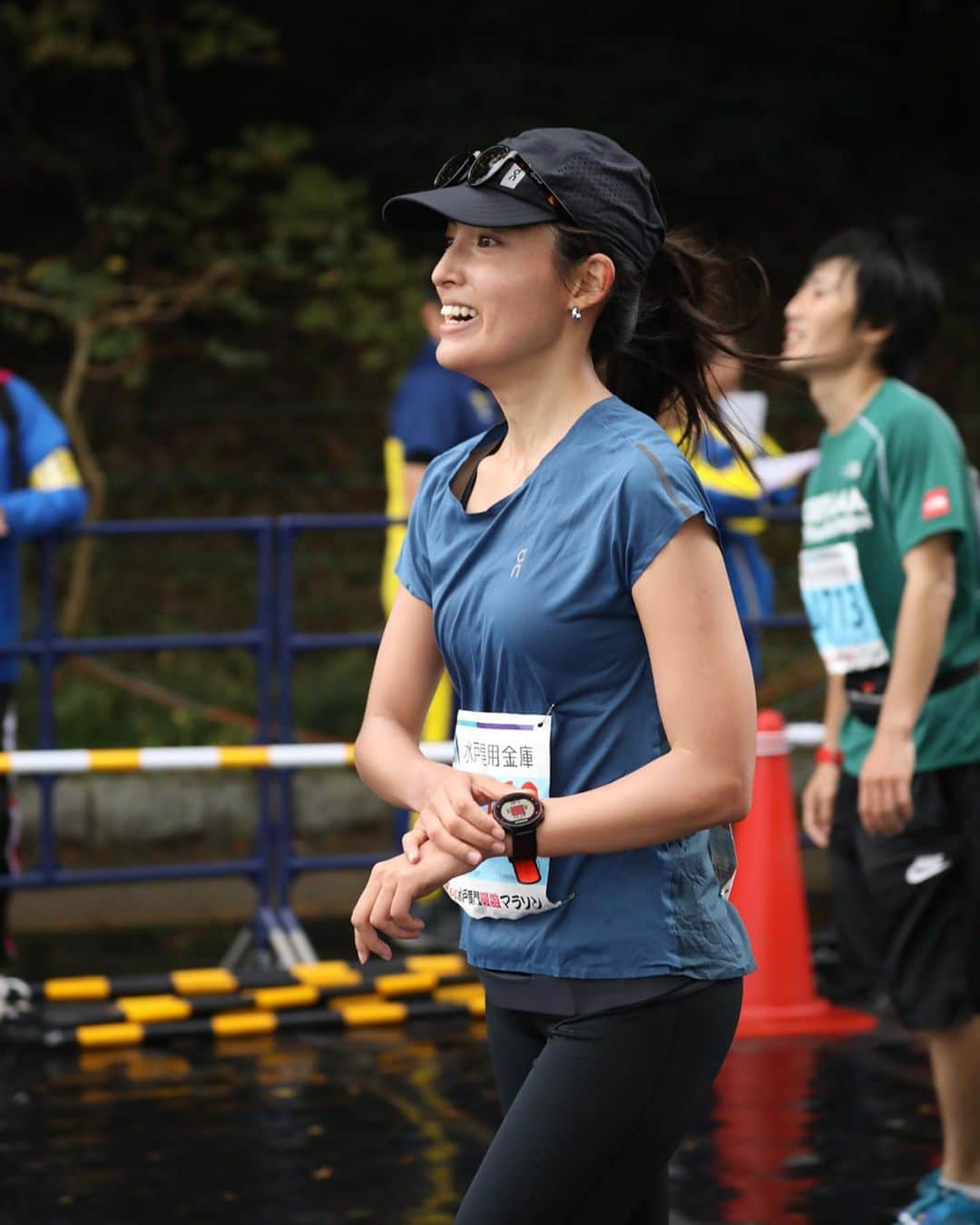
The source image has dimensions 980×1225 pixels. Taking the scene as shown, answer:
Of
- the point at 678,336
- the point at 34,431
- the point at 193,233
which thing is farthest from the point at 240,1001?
the point at 193,233

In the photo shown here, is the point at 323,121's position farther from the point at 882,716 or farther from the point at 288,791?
the point at 882,716

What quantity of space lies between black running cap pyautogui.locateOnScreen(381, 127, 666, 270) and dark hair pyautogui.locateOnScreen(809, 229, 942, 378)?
2.03 metres

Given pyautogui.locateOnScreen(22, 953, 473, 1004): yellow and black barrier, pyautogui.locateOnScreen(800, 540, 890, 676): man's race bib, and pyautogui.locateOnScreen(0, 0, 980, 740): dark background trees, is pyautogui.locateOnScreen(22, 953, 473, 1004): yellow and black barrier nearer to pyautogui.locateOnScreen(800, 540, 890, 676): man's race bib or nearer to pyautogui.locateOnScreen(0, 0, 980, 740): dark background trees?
pyautogui.locateOnScreen(800, 540, 890, 676): man's race bib

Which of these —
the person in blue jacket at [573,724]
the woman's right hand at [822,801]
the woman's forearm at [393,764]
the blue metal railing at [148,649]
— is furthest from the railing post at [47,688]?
the person in blue jacket at [573,724]

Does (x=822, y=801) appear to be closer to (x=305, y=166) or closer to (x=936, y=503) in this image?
(x=936, y=503)

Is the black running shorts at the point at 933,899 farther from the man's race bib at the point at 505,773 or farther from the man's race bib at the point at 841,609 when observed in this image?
the man's race bib at the point at 505,773

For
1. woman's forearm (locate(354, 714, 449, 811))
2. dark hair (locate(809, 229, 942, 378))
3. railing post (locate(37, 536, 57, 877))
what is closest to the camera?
woman's forearm (locate(354, 714, 449, 811))

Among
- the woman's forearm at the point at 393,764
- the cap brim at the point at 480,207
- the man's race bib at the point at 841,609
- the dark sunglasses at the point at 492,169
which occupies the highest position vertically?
the dark sunglasses at the point at 492,169

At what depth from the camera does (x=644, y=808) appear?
268 centimetres

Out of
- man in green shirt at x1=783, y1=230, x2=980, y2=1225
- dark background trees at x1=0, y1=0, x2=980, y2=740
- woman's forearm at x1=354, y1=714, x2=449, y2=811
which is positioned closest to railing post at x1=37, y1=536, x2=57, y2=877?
man in green shirt at x1=783, y1=230, x2=980, y2=1225

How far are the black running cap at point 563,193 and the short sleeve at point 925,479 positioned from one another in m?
1.81

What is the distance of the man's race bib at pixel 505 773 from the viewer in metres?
2.81

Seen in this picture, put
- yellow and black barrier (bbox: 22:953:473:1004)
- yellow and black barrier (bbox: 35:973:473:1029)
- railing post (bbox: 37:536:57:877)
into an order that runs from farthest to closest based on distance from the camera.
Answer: railing post (bbox: 37:536:57:877)
yellow and black barrier (bbox: 22:953:473:1004)
yellow and black barrier (bbox: 35:973:473:1029)

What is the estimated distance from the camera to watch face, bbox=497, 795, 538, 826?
8.84 ft
